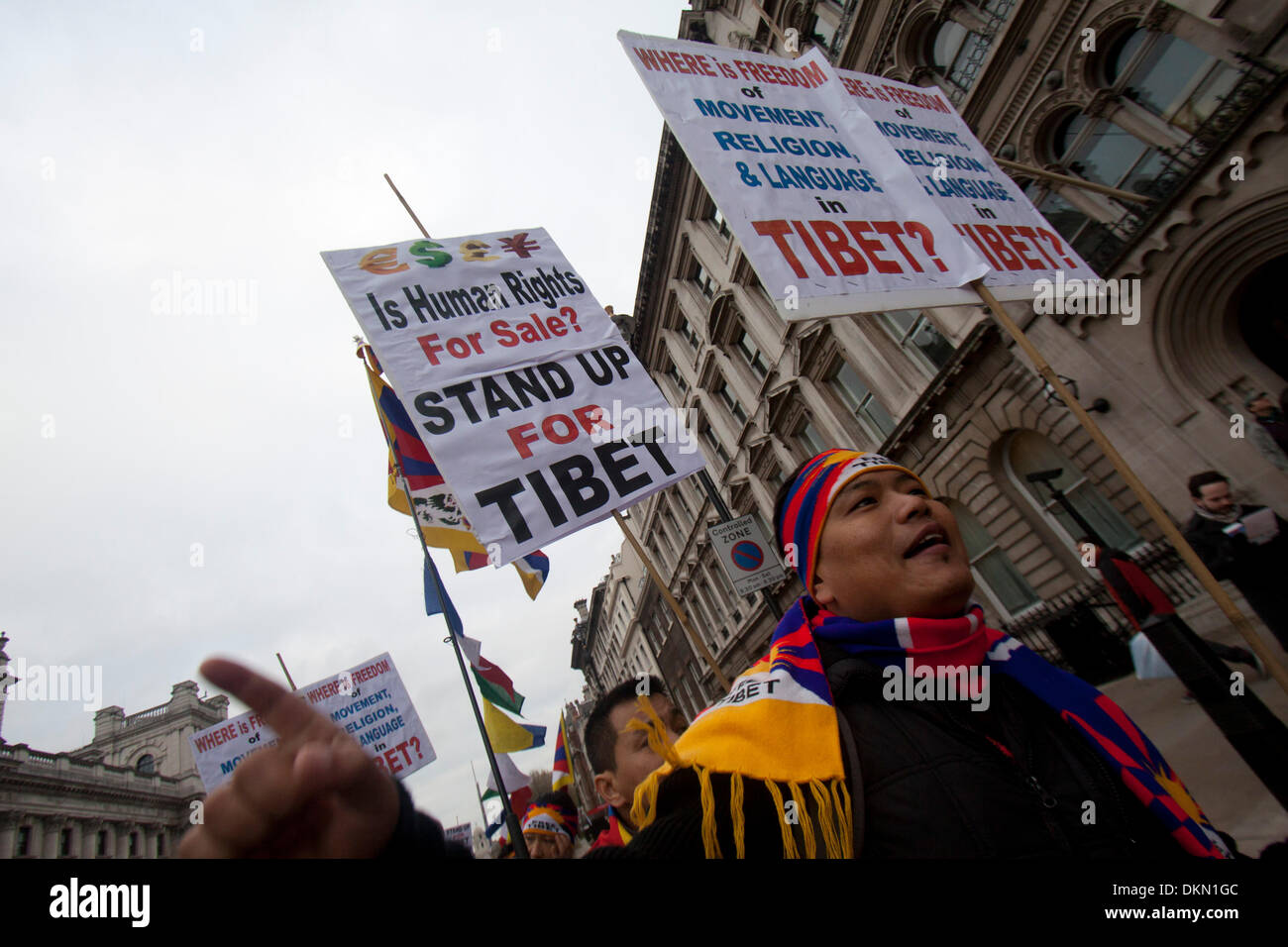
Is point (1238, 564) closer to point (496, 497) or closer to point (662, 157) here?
point (496, 497)

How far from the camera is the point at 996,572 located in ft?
43.0

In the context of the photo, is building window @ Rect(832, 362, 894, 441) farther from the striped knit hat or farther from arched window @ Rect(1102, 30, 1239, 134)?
the striped knit hat

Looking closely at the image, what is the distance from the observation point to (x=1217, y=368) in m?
9.05

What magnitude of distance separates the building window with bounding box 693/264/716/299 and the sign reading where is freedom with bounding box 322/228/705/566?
15.4 meters

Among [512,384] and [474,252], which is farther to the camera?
[474,252]

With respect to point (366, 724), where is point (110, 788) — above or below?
above

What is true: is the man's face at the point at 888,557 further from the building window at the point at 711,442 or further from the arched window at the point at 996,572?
the building window at the point at 711,442

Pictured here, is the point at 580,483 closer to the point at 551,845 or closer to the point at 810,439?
the point at 551,845

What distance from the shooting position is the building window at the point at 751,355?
1980 cm

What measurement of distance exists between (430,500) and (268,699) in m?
6.11

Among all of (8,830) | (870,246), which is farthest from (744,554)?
(8,830)

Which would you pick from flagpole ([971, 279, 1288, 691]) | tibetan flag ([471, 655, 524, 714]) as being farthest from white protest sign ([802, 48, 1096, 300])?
tibetan flag ([471, 655, 524, 714])
